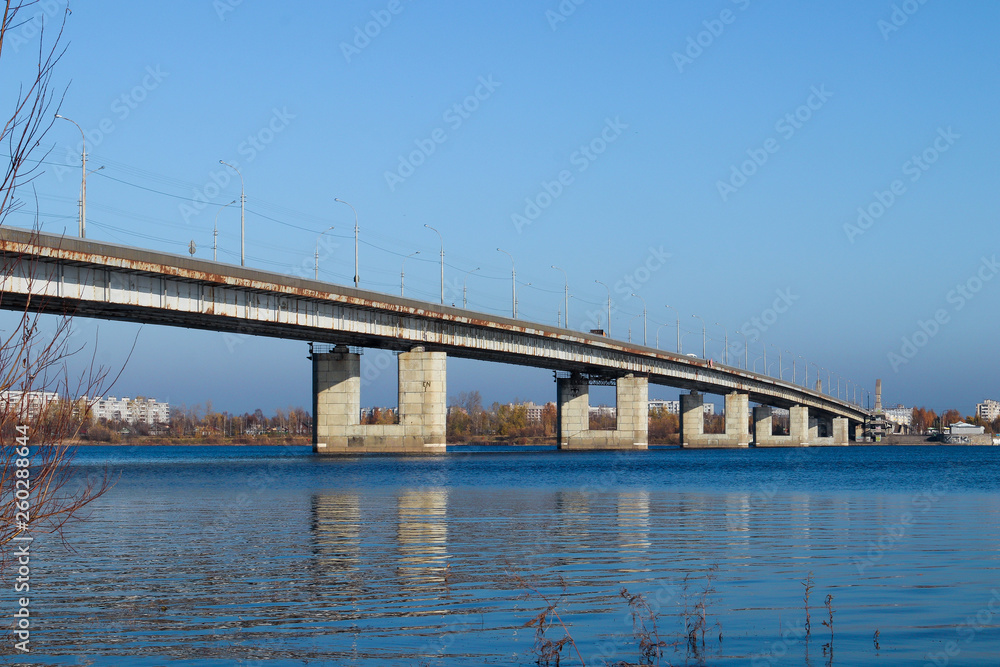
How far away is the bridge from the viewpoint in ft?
169

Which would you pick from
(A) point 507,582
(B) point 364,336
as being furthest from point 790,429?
(A) point 507,582

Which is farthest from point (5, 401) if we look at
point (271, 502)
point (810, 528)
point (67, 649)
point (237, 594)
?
point (271, 502)

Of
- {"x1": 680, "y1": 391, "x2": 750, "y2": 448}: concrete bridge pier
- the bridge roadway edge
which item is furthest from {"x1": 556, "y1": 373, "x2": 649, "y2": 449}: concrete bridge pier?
{"x1": 680, "y1": 391, "x2": 750, "y2": 448}: concrete bridge pier

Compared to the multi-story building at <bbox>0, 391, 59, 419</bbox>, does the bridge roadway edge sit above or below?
above

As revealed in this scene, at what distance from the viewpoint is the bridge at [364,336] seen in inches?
2030

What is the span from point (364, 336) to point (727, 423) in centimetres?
8944

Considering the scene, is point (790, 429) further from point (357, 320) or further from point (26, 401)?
point (26, 401)

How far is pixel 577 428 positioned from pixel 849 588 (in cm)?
11144

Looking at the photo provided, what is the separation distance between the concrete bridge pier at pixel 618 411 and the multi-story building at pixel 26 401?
114385mm

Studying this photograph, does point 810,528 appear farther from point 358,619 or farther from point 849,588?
point 358,619

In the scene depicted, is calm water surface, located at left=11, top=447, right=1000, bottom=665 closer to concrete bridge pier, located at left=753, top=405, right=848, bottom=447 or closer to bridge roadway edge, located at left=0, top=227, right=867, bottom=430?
bridge roadway edge, located at left=0, top=227, right=867, bottom=430

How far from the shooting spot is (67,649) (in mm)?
11859

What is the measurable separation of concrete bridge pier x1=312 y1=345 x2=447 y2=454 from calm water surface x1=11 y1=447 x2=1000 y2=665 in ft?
169

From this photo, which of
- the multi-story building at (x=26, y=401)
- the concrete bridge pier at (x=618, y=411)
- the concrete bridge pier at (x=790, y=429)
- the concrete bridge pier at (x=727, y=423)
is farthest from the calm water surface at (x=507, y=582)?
the concrete bridge pier at (x=790, y=429)
